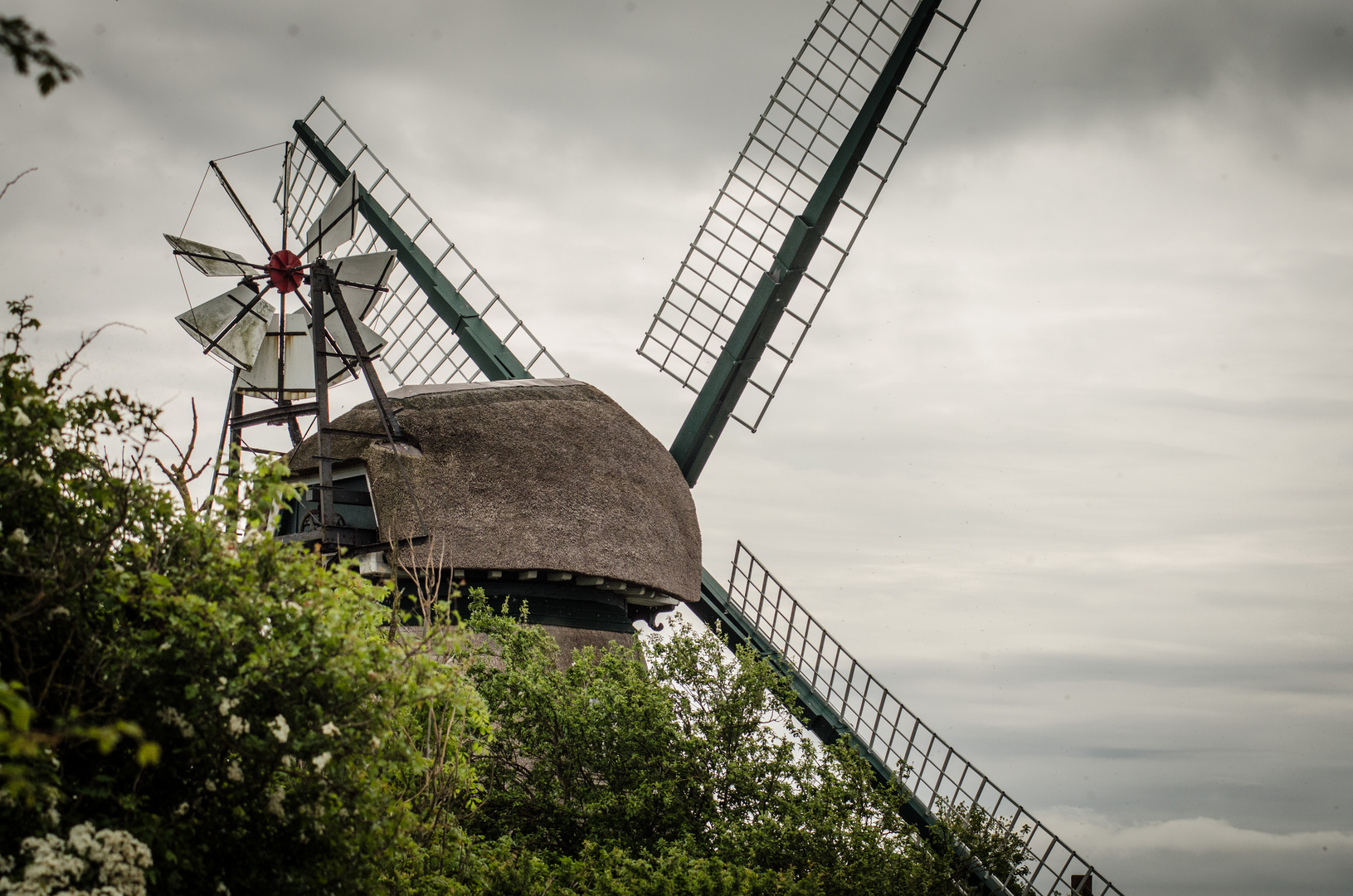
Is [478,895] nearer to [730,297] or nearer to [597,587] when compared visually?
[597,587]

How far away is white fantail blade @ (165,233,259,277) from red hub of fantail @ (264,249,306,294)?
439 mm

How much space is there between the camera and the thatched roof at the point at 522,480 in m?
9.38

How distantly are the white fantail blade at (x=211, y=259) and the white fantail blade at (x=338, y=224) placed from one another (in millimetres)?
618

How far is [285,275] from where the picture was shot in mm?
10234

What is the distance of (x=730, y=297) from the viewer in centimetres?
1316

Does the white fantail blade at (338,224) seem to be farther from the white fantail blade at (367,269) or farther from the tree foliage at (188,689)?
the tree foliage at (188,689)

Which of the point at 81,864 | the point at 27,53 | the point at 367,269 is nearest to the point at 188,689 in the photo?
the point at 81,864

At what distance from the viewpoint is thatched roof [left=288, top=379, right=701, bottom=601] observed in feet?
30.8

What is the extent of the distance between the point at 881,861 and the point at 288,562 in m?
5.25

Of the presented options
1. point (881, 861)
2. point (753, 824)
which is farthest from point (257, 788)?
point (881, 861)

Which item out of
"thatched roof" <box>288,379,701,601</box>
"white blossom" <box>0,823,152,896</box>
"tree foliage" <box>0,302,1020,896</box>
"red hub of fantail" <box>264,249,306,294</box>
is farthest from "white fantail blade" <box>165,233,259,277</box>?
"white blossom" <box>0,823,152,896</box>

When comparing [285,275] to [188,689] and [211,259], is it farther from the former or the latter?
[188,689]

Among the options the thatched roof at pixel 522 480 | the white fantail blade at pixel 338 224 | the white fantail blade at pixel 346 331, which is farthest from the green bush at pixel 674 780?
the white fantail blade at pixel 338 224

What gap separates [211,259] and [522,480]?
11.2 ft
